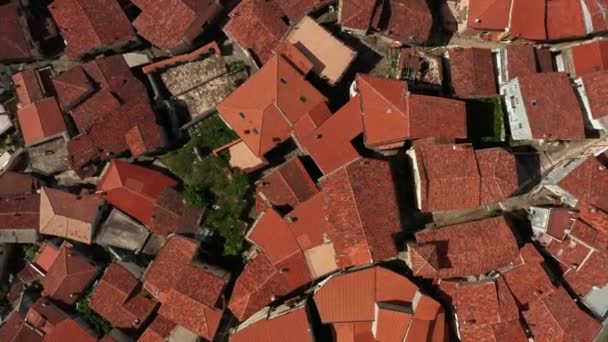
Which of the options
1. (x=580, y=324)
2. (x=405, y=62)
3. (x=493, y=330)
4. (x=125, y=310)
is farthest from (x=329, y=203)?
(x=580, y=324)

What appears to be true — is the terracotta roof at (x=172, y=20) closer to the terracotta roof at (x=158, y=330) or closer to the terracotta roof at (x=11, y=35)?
the terracotta roof at (x=11, y=35)

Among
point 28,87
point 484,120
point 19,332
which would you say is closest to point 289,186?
point 484,120

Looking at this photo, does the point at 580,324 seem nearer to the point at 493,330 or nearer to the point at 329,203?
the point at 493,330

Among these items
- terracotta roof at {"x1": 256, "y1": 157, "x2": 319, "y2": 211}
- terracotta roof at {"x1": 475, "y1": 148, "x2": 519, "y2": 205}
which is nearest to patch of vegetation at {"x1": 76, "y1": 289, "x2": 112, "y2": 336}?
terracotta roof at {"x1": 256, "y1": 157, "x2": 319, "y2": 211}

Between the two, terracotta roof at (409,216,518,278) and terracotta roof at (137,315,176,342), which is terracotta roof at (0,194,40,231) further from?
terracotta roof at (409,216,518,278)

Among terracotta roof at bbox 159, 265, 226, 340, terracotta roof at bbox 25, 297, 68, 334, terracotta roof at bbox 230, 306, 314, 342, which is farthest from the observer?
terracotta roof at bbox 25, 297, 68, 334

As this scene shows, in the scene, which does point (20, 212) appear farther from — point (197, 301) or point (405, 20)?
point (405, 20)

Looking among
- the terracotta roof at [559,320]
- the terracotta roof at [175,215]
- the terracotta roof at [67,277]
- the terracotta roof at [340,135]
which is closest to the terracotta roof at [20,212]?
the terracotta roof at [67,277]
